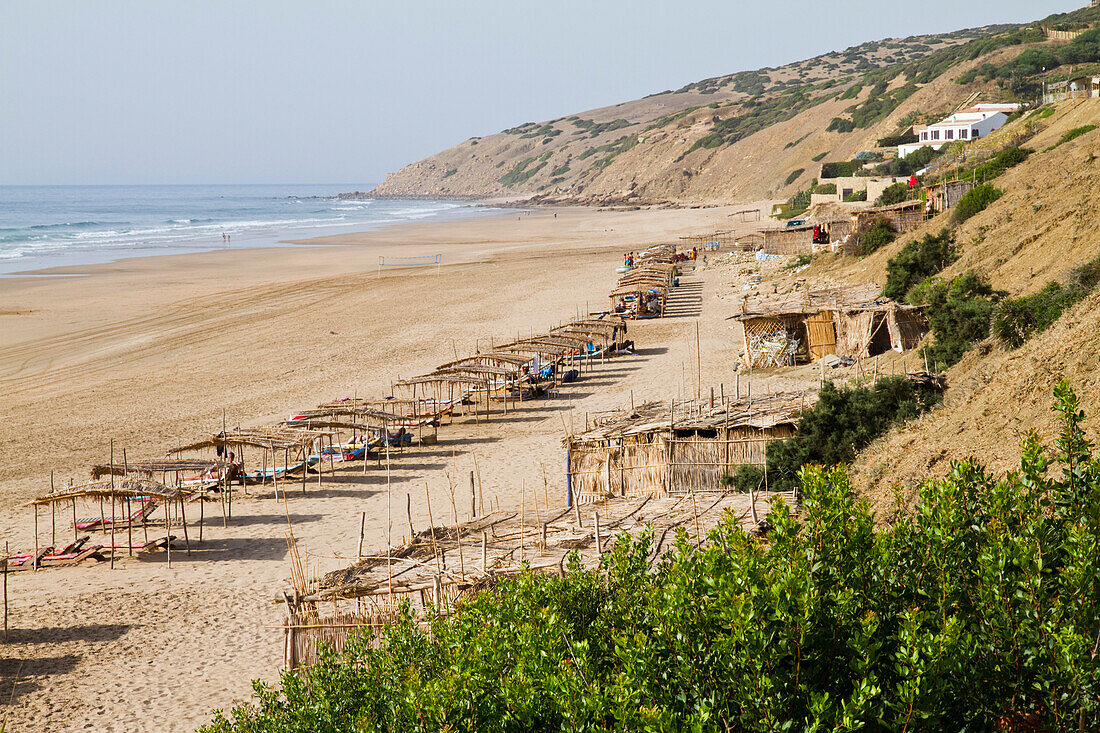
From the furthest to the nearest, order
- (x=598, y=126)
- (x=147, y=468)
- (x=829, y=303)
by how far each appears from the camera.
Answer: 1. (x=598, y=126)
2. (x=829, y=303)
3. (x=147, y=468)

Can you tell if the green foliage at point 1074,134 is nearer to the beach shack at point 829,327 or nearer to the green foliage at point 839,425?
the beach shack at point 829,327

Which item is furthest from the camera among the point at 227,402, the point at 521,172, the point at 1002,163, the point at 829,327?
the point at 521,172

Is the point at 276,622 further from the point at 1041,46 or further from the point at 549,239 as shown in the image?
the point at 1041,46

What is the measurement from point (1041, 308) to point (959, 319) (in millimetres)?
1737

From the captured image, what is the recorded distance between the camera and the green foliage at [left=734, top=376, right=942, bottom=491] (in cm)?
1245

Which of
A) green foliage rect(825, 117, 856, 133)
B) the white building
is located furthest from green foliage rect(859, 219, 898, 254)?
green foliage rect(825, 117, 856, 133)

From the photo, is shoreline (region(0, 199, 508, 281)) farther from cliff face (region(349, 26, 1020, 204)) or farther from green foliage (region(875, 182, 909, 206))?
green foliage (region(875, 182, 909, 206))

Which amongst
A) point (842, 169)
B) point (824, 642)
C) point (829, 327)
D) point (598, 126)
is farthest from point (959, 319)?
point (598, 126)

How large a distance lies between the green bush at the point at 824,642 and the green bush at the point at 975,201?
74.2ft

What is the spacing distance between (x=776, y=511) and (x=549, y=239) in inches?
2344

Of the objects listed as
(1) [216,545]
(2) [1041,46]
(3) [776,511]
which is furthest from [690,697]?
(2) [1041,46]

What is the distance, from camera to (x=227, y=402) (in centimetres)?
2181

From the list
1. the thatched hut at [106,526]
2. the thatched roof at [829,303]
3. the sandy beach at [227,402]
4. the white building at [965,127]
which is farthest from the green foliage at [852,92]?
the thatched hut at [106,526]

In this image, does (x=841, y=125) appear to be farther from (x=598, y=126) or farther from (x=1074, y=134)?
(x=598, y=126)
